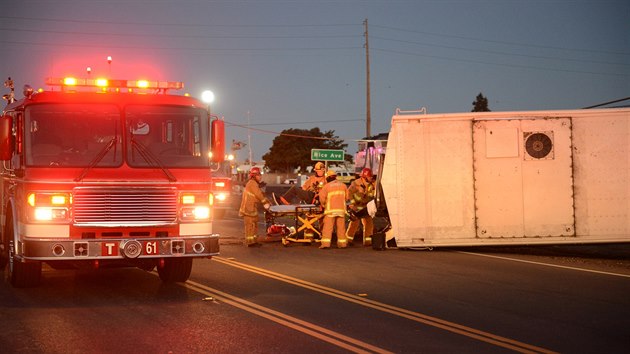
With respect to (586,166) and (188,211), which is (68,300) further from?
(586,166)

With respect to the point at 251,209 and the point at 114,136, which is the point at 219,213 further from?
the point at 114,136

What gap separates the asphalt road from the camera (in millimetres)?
6973

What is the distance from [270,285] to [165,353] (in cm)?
411

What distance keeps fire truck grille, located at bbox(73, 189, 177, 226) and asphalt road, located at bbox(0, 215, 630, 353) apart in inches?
39.4

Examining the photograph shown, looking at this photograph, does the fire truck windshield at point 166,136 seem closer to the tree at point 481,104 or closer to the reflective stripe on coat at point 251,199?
→ the reflective stripe on coat at point 251,199

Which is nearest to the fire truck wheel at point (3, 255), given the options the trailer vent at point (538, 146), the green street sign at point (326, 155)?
the trailer vent at point (538, 146)

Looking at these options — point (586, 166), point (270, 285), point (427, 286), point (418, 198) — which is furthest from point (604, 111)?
point (270, 285)

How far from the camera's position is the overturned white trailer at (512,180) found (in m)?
14.8

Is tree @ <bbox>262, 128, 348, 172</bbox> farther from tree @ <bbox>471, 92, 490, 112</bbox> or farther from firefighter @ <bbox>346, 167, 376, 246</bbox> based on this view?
firefighter @ <bbox>346, 167, 376, 246</bbox>

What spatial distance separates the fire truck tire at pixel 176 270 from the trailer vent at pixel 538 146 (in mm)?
7541

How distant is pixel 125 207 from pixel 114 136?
995 millimetres

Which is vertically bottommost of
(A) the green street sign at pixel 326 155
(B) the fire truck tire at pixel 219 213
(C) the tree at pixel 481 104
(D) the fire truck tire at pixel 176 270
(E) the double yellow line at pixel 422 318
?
(E) the double yellow line at pixel 422 318

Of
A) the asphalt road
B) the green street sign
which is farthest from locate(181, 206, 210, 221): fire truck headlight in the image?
the green street sign

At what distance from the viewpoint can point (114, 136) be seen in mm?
9656
